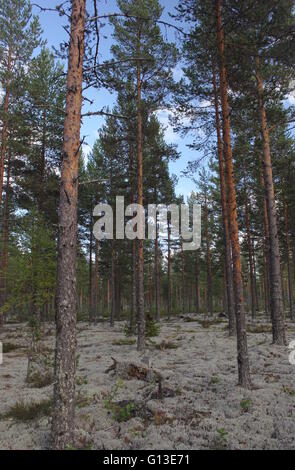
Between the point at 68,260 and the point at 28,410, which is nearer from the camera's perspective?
the point at 68,260

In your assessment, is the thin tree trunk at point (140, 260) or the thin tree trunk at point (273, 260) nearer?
the thin tree trunk at point (273, 260)

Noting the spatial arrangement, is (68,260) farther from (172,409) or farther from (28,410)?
(172,409)

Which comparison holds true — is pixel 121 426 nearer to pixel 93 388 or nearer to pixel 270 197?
pixel 93 388

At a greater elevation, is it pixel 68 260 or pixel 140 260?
pixel 140 260

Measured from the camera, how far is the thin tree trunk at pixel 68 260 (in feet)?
14.5

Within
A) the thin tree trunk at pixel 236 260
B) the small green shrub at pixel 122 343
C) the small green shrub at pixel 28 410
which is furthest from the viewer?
the small green shrub at pixel 122 343

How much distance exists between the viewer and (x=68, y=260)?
4.72 metres

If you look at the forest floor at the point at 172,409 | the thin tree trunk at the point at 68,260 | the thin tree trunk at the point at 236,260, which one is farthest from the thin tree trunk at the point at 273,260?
the thin tree trunk at the point at 68,260

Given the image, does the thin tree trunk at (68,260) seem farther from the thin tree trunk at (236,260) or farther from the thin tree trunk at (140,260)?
the thin tree trunk at (140,260)

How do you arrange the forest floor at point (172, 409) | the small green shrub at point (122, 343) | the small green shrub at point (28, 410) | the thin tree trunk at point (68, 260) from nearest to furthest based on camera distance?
the thin tree trunk at point (68, 260), the forest floor at point (172, 409), the small green shrub at point (28, 410), the small green shrub at point (122, 343)

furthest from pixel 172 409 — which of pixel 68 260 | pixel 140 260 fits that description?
pixel 140 260
